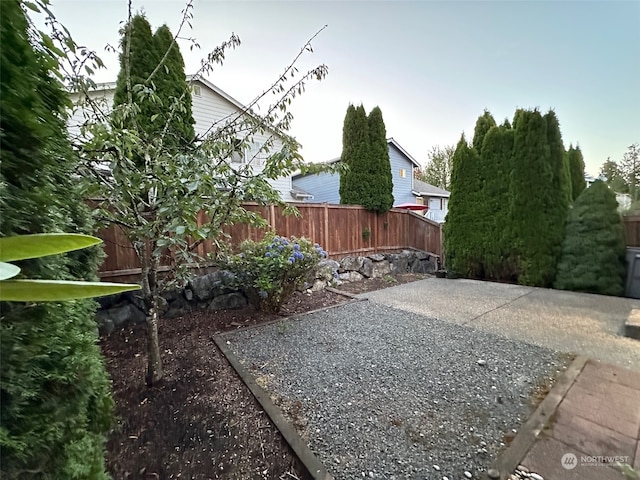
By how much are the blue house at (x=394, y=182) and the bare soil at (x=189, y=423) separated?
1305 centimetres

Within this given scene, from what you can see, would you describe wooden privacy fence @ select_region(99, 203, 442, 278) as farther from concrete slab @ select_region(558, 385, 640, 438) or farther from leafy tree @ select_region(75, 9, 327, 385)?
concrete slab @ select_region(558, 385, 640, 438)

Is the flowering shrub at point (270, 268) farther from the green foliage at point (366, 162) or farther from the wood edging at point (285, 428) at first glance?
the green foliage at point (366, 162)

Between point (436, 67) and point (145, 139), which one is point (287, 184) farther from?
point (145, 139)

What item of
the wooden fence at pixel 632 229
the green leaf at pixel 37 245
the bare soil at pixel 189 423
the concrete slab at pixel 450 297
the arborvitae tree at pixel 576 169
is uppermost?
the arborvitae tree at pixel 576 169

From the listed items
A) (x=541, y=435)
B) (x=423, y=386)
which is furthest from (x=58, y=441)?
(x=541, y=435)

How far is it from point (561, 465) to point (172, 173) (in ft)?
9.22

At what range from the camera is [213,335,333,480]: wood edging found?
4.73 ft

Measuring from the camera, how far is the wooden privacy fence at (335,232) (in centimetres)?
366

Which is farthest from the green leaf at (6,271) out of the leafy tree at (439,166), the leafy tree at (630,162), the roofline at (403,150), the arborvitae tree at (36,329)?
the leafy tree at (439,166)

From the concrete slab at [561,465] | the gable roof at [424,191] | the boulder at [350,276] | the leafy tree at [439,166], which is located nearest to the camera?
the concrete slab at [561,465]

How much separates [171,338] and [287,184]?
877 cm

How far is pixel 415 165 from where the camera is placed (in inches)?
650

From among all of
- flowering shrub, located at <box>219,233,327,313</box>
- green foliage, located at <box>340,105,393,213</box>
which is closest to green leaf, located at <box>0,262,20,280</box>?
flowering shrub, located at <box>219,233,327,313</box>

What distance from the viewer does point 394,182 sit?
15.5 m
